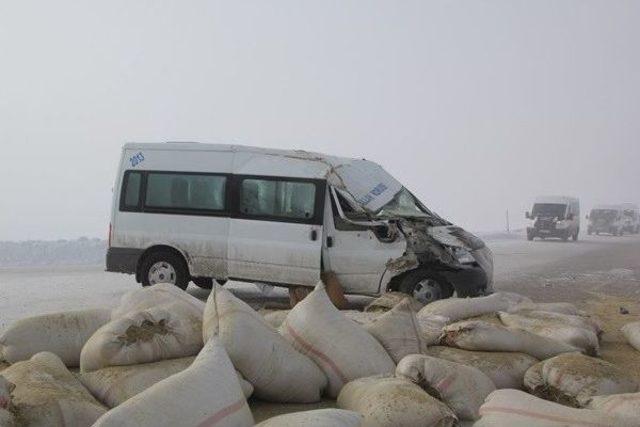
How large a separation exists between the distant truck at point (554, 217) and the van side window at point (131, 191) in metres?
23.6

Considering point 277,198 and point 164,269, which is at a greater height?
point 277,198

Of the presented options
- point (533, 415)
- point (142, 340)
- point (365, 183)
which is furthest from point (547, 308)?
point (142, 340)

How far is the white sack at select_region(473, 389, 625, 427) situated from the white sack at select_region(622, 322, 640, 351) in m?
3.00

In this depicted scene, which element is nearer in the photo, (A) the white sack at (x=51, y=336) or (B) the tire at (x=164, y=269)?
(A) the white sack at (x=51, y=336)

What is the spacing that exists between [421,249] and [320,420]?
565cm

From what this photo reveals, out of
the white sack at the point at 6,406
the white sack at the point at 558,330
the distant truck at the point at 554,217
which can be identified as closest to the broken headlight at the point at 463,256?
the white sack at the point at 558,330

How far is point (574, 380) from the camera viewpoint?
13.1 ft

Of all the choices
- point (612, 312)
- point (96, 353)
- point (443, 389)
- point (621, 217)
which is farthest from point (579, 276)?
point (621, 217)

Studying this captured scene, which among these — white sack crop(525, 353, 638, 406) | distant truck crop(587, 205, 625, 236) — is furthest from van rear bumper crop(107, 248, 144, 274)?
distant truck crop(587, 205, 625, 236)

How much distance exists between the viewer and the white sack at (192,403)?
2.59 metres

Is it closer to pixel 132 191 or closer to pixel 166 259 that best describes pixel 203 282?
pixel 166 259

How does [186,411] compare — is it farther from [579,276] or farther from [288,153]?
[579,276]

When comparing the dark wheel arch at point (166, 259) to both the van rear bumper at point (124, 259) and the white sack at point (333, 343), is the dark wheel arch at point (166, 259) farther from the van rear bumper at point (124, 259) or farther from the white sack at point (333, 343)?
the white sack at point (333, 343)

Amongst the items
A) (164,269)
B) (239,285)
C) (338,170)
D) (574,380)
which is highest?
(338,170)
